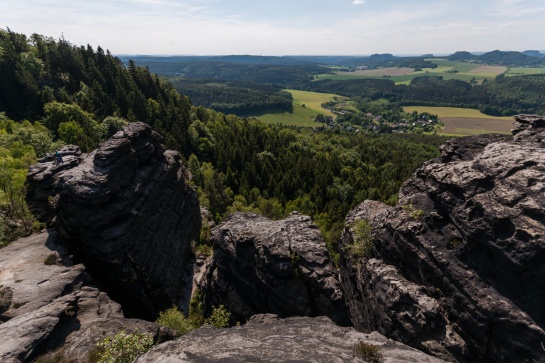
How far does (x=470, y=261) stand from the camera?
24828 millimetres

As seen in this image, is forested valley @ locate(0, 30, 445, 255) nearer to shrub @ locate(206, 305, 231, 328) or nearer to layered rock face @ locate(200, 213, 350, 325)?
layered rock face @ locate(200, 213, 350, 325)

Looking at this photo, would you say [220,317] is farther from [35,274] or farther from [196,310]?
[35,274]

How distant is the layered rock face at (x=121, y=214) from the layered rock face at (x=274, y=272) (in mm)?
10759

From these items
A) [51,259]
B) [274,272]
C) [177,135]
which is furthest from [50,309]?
A: [177,135]

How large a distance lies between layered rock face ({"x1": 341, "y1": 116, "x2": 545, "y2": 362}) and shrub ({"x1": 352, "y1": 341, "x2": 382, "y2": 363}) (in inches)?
231

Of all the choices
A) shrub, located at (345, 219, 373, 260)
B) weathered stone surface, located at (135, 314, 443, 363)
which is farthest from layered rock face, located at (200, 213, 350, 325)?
weathered stone surface, located at (135, 314, 443, 363)

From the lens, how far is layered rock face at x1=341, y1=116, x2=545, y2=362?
21.4 meters

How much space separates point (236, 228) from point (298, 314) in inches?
587

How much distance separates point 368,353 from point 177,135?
11070cm

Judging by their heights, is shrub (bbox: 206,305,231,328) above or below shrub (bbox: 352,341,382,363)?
below

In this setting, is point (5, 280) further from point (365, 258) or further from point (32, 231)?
point (365, 258)

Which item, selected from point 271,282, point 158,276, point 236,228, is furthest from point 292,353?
point 158,276

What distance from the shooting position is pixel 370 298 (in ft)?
101

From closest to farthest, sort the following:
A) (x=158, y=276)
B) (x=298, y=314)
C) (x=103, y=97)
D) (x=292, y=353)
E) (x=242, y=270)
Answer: (x=292, y=353) < (x=298, y=314) < (x=242, y=270) < (x=158, y=276) < (x=103, y=97)
